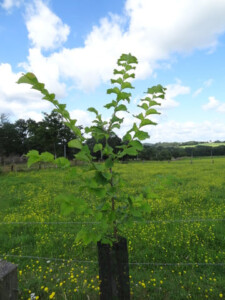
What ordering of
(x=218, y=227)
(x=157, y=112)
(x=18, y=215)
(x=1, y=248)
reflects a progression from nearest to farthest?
(x=157, y=112), (x=1, y=248), (x=218, y=227), (x=18, y=215)

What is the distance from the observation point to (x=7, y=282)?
2377 millimetres

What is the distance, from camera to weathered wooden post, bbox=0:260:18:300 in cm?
232

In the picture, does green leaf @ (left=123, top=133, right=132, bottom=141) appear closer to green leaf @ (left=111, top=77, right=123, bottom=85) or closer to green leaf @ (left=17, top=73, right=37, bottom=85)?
green leaf @ (left=111, top=77, right=123, bottom=85)

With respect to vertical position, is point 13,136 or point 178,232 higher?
point 13,136

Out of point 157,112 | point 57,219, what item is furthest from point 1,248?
point 157,112

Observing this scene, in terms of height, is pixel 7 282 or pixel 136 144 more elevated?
pixel 136 144

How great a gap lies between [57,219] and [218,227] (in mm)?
5541

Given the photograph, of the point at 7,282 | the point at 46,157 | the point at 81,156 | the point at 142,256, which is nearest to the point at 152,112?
the point at 81,156

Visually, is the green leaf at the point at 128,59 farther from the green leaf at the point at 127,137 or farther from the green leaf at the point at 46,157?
the green leaf at the point at 46,157

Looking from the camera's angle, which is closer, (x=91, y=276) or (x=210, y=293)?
(x=210, y=293)

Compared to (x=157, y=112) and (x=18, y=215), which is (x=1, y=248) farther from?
(x=157, y=112)

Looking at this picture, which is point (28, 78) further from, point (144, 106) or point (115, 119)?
point (144, 106)

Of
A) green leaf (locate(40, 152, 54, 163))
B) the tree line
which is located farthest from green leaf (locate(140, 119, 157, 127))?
the tree line

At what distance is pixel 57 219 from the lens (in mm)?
7477
